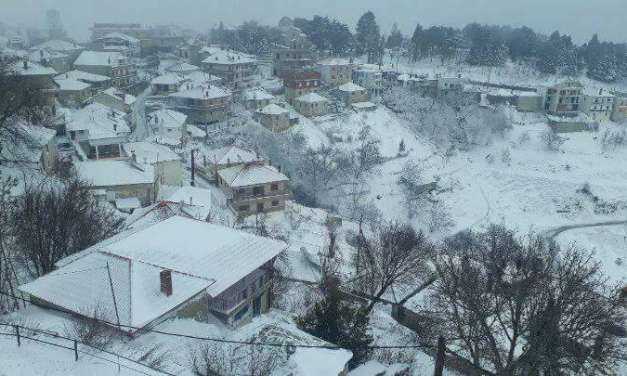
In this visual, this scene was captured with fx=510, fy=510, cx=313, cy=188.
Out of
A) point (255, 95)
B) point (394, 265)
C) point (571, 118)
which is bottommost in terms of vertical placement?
point (394, 265)

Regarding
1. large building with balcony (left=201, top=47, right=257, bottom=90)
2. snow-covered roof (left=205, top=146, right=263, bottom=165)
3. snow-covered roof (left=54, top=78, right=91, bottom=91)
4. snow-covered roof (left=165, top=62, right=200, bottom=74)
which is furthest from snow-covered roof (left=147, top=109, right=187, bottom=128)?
snow-covered roof (left=165, top=62, right=200, bottom=74)

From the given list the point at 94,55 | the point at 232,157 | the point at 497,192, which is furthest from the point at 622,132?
the point at 94,55

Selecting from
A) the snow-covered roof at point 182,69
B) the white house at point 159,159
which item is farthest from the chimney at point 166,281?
the snow-covered roof at point 182,69

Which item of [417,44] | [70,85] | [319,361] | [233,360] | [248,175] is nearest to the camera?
[233,360]

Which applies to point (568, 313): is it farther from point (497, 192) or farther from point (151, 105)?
point (151, 105)

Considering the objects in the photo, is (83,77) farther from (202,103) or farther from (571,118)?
(571,118)

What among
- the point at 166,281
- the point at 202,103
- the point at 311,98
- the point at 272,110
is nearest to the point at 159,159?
the point at 202,103
